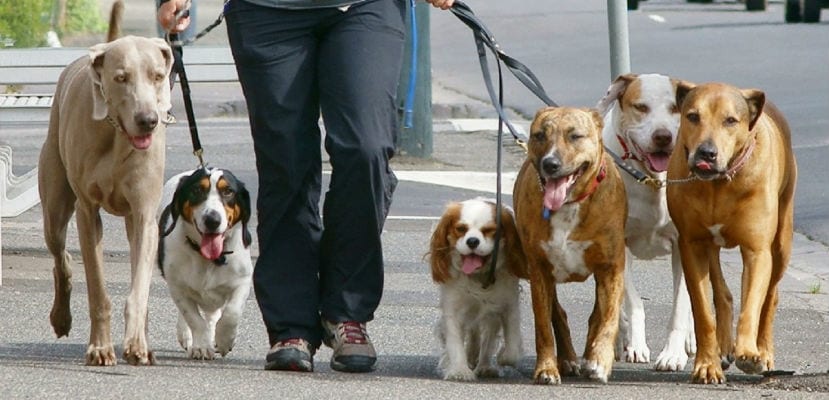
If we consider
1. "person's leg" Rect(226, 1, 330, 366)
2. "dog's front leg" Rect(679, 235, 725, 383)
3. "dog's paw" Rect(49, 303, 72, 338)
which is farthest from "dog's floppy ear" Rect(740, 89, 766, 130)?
"dog's paw" Rect(49, 303, 72, 338)

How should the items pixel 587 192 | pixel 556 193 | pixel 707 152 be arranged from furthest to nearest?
pixel 587 192 → pixel 556 193 → pixel 707 152

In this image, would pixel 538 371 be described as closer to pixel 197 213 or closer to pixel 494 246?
pixel 494 246

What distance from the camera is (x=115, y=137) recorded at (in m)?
7.06

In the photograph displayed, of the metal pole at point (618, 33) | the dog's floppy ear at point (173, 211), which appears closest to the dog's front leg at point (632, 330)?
the dog's floppy ear at point (173, 211)

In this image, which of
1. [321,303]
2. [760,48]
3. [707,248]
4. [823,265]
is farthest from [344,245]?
[760,48]

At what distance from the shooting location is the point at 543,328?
667 centimetres

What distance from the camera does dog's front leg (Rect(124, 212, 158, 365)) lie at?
6918 millimetres

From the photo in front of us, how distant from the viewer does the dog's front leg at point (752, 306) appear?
21.0 ft

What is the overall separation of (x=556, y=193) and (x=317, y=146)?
101 centimetres

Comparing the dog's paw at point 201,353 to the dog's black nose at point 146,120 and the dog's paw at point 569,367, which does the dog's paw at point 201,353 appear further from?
the dog's paw at point 569,367

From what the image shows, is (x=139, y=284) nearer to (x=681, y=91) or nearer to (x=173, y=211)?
(x=173, y=211)

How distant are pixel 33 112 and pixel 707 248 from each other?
522 centimetres

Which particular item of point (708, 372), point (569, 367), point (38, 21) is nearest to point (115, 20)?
point (569, 367)

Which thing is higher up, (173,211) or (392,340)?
(173,211)
